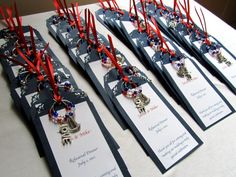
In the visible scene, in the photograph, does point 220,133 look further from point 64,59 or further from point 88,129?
point 64,59

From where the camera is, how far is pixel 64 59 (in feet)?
2.16

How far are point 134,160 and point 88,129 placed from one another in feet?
0.32

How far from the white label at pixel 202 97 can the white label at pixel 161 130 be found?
0.23ft

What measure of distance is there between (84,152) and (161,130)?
0.15 meters

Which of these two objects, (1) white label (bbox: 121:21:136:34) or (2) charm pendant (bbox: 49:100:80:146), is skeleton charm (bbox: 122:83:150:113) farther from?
(1) white label (bbox: 121:21:136:34)

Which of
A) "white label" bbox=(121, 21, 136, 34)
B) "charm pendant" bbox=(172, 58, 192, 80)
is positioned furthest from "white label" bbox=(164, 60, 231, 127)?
"white label" bbox=(121, 21, 136, 34)

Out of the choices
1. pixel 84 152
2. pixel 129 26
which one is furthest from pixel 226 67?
pixel 84 152

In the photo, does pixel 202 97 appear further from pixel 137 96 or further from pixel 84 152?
pixel 84 152

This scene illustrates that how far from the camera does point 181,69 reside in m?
0.60

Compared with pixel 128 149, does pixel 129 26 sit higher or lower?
higher

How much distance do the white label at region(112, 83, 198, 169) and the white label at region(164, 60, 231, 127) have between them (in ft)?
0.23

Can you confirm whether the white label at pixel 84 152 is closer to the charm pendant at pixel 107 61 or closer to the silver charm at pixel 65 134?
the silver charm at pixel 65 134

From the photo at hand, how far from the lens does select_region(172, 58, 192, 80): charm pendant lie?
0.60 metres

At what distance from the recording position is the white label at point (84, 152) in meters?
0.42
